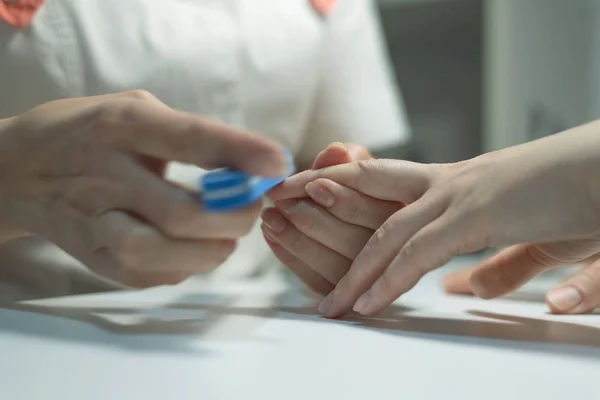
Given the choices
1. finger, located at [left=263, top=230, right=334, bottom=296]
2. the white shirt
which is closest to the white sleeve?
the white shirt

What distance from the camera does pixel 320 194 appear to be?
38 cm

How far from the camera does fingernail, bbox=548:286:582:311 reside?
378 millimetres

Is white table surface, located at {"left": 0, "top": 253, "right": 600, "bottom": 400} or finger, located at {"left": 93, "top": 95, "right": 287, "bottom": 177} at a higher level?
finger, located at {"left": 93, "top": 95, "right": 287, "bottom": 177}

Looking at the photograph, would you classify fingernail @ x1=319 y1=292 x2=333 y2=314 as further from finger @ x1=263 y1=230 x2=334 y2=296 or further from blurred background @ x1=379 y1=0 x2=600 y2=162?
blurred background @ x1=379 y1=0 x2=600 y2=162

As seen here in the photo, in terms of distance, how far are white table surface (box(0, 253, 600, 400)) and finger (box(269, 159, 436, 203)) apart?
0.07 metres

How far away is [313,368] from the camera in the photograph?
256 mm

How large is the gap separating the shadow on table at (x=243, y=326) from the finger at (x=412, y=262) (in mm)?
14

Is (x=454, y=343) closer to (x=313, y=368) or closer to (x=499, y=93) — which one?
(x=313, y=368)

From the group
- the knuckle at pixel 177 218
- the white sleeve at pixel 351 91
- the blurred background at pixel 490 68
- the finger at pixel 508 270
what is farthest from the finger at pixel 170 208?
the blurred background at pixel 490 68

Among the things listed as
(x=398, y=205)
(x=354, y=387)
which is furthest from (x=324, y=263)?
(x=354, y=387)

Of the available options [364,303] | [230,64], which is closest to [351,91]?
[230,64]

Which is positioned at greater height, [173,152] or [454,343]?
[173,152]

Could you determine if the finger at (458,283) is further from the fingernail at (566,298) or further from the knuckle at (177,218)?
the knuckle at (177,218)

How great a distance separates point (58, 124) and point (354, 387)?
0.21m
